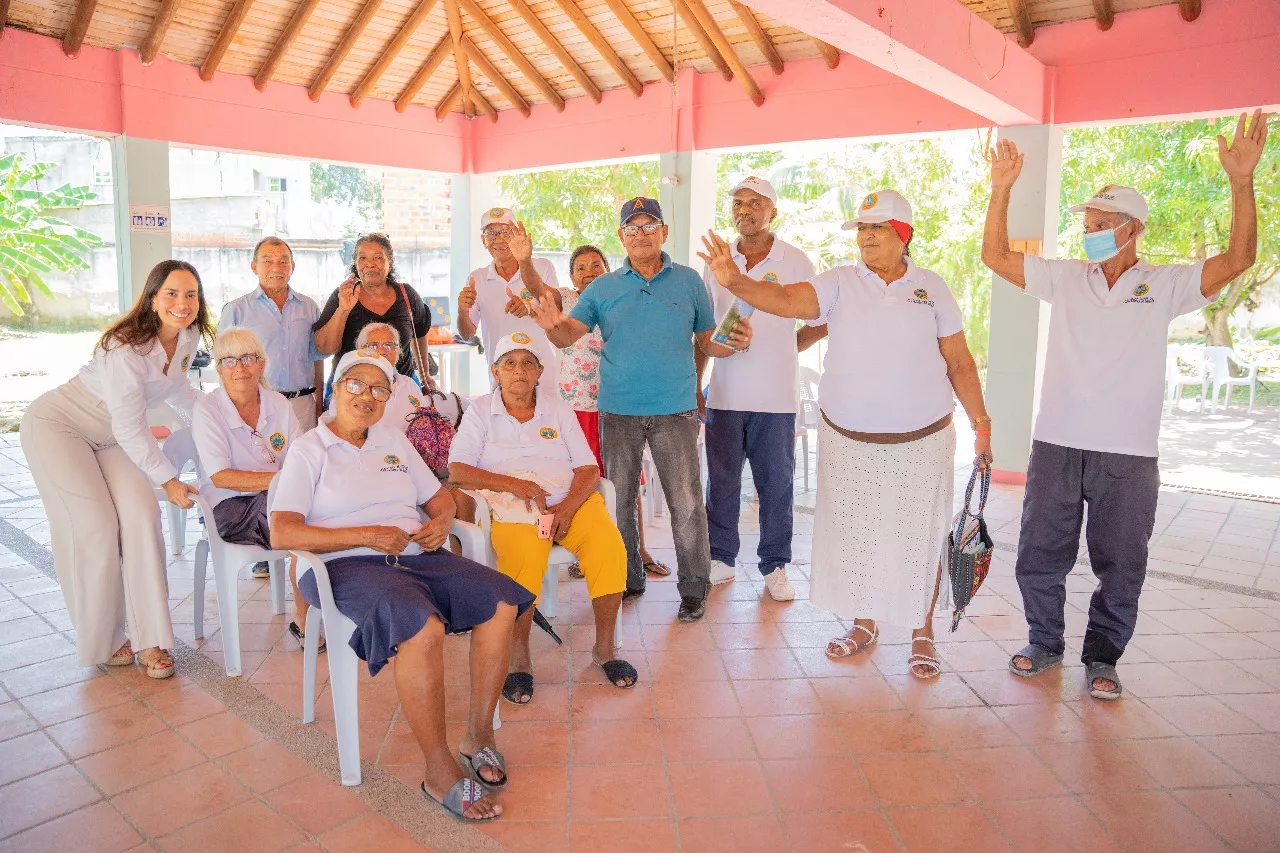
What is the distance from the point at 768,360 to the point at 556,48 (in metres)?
5.42

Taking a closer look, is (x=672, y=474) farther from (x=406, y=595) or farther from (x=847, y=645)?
(x=406, y=595)

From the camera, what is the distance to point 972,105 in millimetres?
6523

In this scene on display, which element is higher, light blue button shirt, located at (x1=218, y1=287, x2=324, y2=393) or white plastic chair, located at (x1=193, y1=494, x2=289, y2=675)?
light blue button shirt, located at (x1=218, y1=287, x2=324, y2=393)

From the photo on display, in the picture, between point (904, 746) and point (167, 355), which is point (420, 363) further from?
point (904, 746)

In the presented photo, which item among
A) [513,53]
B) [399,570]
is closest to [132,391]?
[399,570]

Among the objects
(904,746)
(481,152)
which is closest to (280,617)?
(904,746)

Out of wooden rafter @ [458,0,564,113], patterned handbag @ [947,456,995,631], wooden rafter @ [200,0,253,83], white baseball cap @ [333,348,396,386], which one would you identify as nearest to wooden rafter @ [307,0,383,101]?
wooden rafter @ [458,0,564,113]

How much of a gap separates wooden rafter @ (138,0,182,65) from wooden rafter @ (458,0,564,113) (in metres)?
2.29

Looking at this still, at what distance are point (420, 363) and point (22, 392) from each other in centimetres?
883

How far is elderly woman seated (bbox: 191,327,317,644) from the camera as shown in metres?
3.65

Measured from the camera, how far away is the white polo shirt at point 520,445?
3.76 m

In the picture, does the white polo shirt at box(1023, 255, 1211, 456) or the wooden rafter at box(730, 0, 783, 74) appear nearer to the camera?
the white polo shirt at box(1023, 255, 1211, 456)

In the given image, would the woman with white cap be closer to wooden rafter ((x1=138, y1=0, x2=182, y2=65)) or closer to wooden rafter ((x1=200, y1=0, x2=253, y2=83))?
wooden rafter ((x1=138, y1=0, x2=182, y2=65))

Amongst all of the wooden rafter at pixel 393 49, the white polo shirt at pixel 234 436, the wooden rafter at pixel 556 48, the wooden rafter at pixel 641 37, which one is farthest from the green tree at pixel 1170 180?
the white polo shirt at pixel 234 436
